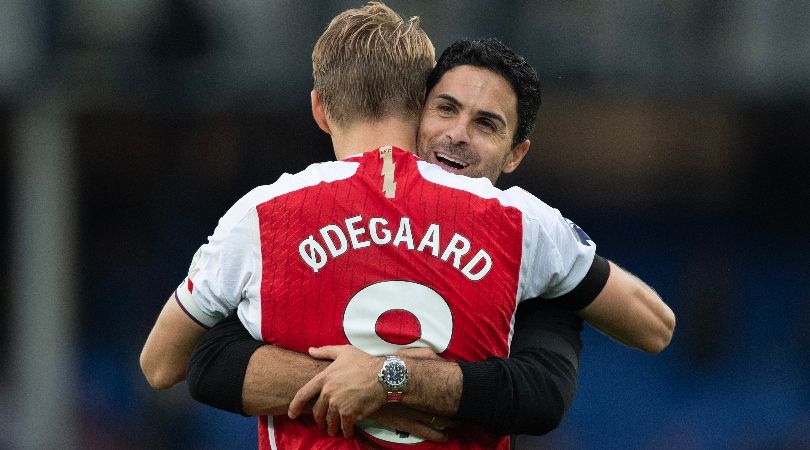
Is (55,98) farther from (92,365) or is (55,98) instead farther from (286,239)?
(286,239)

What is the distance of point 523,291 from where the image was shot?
9.05 feet

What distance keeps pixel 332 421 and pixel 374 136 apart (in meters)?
0.68

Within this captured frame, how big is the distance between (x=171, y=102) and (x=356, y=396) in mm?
6160

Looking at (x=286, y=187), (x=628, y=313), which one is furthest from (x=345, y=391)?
(x=628, y=313)

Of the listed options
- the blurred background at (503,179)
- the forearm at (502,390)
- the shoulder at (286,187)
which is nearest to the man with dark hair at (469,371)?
the forearm at (502,390)

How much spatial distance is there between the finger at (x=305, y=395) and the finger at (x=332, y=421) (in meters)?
0.05

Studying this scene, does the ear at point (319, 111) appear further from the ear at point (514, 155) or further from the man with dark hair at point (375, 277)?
the ear at point (514, 155)

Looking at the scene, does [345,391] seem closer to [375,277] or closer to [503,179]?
[375,277]

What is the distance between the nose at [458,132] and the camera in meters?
3.31

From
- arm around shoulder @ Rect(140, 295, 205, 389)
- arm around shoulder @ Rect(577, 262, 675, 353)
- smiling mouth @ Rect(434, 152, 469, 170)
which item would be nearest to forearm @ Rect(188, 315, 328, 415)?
arm around shoulder @ Rect(140, 295, 205, 389)

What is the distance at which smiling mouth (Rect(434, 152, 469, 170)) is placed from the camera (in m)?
3.32

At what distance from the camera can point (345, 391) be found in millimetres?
2555

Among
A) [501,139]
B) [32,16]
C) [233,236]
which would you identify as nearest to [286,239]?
[233,236]

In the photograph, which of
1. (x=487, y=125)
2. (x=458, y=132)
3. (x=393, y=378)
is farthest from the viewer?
(x=487, y=125)
